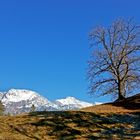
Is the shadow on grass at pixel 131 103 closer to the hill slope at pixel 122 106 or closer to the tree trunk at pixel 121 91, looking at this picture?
the hill slope at pixel 122 106

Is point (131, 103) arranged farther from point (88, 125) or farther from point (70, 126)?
point (70, 126)

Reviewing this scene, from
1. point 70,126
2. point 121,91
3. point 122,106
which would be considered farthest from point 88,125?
point 121,91

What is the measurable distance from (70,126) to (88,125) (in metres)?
1.52

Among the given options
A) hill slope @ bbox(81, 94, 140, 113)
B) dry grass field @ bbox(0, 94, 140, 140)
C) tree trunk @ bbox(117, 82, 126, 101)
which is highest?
tree trunk @ bbox(117, 82, 126, 101)

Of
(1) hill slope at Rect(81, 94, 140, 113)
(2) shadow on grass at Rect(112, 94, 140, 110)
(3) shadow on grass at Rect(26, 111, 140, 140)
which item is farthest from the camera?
(2) shadow on grass at Rect(112, 94, 140, 110)

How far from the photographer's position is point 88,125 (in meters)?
31.1

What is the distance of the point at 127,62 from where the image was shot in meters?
59.7

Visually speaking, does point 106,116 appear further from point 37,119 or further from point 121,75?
point 121,75

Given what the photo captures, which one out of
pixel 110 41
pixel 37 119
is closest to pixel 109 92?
pixel 110 41

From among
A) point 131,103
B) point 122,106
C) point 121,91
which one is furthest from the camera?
point 121,91

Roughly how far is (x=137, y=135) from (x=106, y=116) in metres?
6.75

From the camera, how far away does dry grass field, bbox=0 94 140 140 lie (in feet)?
90.8

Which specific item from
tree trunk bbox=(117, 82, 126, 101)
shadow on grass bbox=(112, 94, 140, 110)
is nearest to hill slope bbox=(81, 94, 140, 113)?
shadow on grass bbox=(112, 94, 140, 110)

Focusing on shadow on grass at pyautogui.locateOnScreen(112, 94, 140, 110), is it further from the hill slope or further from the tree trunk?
the tree trunk
